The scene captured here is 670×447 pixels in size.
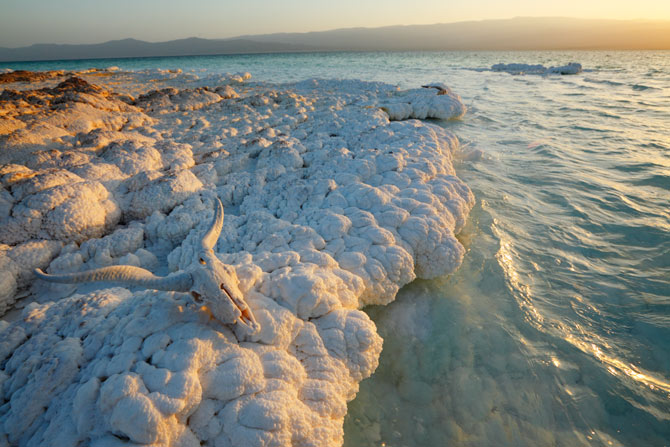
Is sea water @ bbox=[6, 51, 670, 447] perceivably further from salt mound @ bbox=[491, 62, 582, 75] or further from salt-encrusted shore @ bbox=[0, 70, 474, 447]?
salt mound @ bbox=[491, 62, 582, 75]

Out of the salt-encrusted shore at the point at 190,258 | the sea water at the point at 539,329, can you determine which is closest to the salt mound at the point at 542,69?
the sea water at the point at 539,329

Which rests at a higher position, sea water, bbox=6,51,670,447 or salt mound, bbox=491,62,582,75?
salt mound, bbox=491,62,582,75

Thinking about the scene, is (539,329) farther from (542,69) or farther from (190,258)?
(542,69)

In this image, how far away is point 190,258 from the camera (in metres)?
3.22

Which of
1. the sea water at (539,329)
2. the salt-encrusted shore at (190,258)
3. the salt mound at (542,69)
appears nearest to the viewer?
the salt-encrusted shore at (190,258)

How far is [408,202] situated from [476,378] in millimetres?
2154

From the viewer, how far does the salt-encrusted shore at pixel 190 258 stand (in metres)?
1.79

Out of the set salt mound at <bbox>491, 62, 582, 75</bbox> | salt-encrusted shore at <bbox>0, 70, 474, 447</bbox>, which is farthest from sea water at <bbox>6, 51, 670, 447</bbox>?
salt mound at <bbox>491, 62, 582, 75</bbox>

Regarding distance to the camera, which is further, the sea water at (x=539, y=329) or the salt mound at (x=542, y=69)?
the salt mound at (x=542, y=69)

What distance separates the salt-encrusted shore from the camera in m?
1.79

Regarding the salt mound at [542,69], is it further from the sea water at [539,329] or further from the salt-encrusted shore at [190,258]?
the salt-encrusted shore at [190,258]

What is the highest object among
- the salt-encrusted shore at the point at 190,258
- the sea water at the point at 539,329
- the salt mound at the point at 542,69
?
the salt mound at the point at 542,69

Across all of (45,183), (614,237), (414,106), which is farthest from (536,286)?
(414,106)

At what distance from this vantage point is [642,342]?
2.82m
